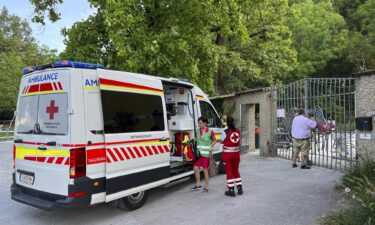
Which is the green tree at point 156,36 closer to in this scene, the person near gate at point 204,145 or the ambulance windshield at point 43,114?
the person near gate at point 204,145

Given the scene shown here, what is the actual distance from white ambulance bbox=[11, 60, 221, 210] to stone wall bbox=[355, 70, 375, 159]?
4.64 metres

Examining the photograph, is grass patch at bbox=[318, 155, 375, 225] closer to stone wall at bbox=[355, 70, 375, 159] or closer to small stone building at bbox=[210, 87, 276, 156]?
stone wall at bbox=[355, 70, 375, 159]

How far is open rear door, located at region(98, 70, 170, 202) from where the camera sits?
219 inches

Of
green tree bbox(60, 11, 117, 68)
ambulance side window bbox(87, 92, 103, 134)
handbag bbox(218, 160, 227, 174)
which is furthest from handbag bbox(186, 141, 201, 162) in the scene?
green tree bbox(60, 11, 117, 68)

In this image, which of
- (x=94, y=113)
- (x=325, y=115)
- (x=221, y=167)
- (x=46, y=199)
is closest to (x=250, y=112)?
(x=325, y=115)

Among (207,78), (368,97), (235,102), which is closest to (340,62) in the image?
(235,102)

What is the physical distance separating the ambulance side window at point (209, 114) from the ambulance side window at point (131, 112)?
207 centimetres

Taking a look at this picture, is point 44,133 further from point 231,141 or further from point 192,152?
point 231,141

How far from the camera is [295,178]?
336 inches

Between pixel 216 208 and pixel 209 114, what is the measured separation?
10.9 ft

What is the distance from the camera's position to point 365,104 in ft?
25.0

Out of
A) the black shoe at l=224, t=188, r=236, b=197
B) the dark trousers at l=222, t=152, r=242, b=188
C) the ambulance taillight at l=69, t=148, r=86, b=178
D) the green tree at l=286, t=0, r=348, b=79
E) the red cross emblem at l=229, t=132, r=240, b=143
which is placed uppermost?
the green tree at l=286, t=0, r=348, b=79

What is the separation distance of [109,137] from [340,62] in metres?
32.5

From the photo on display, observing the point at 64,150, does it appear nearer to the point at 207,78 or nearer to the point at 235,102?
the point at 207,78
